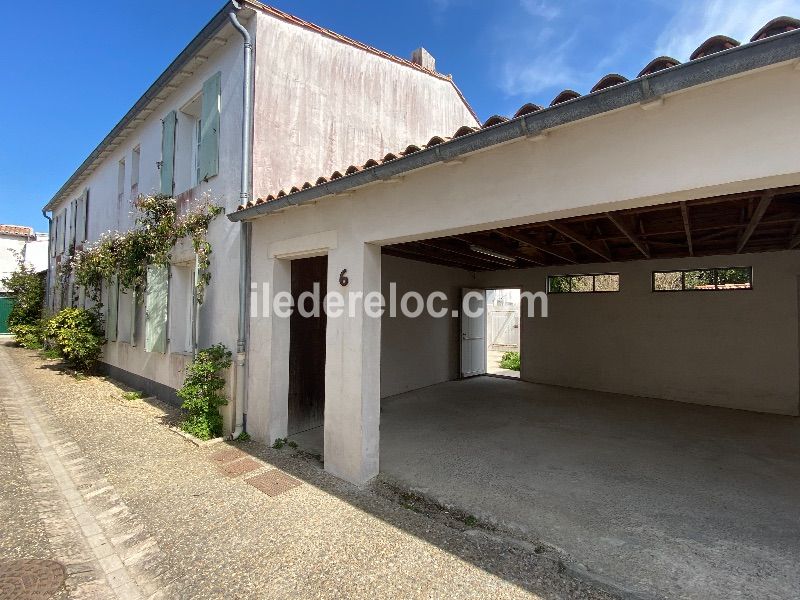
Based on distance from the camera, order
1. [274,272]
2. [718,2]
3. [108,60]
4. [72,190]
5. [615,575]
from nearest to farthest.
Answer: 1. [615,575]
2. [718,2]
3. [274,272]
4. [108,60]
5. [72,190]

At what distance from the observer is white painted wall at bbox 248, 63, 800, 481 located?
234cm

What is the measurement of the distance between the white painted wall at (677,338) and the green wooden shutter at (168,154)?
9.01m

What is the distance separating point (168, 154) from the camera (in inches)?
322

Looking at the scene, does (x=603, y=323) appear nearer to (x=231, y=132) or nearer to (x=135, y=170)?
(x=231, y=132)

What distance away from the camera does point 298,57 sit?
694 cm

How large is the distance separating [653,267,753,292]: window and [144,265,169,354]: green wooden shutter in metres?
11.0

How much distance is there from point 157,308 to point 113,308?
152 inches

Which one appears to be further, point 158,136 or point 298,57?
point 158,136

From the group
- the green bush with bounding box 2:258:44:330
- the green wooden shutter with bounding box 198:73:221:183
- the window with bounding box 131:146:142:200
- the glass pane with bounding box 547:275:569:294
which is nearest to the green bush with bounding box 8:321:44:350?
the green bush with bounding box 2:258:44:330

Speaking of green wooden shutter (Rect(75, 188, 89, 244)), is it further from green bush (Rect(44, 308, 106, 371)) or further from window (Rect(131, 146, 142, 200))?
window (Rect(131, 146, 142, 200))

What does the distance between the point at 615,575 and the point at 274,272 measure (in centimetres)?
517

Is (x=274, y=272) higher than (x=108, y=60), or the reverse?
(x=108, y=60)

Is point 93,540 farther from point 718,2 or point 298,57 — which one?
point 718,2

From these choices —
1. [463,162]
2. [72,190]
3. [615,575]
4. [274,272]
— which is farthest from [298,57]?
[72,190]
